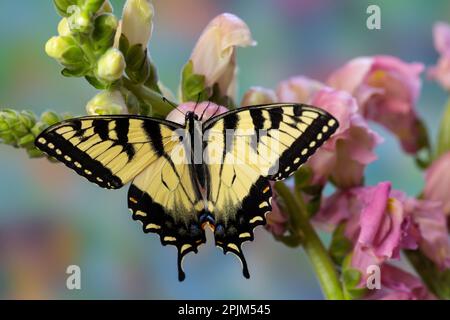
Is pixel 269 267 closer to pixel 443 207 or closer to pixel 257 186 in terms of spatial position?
pixel 443 207

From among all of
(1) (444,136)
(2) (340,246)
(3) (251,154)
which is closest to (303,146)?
(3) (251,154)

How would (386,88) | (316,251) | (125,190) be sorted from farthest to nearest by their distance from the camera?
(125,190) < (386,88) < (316,251)

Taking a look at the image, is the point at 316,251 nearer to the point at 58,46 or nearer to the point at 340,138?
the point at 340,138

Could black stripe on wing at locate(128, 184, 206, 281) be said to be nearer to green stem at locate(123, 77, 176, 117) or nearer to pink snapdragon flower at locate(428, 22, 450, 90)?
green stem at locate(123, 77, 176, 117)

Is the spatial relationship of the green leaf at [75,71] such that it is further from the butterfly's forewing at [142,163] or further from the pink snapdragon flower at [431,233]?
the pink snapdragon flower at [431,233]

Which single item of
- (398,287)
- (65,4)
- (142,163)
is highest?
(65,4)

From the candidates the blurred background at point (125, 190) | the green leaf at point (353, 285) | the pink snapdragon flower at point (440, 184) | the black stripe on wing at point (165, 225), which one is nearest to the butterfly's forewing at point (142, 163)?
the black stripe on wing at point (165, 225)

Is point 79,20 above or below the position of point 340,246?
above
